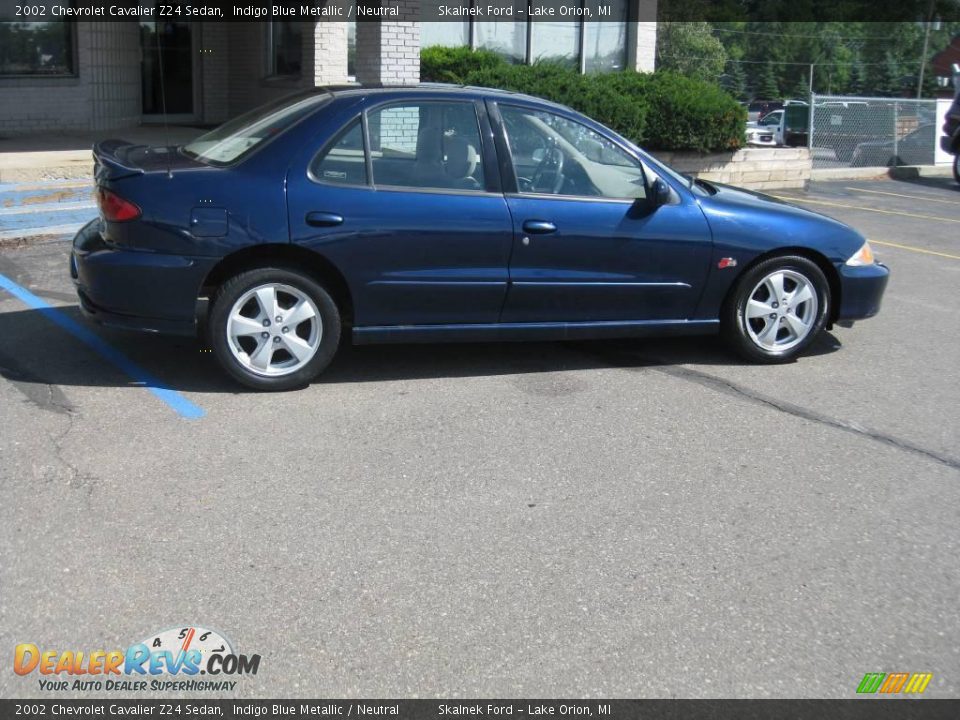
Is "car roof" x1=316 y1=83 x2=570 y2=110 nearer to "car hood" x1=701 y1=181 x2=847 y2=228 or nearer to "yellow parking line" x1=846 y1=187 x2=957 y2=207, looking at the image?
"car hood" x1=701 y1=181 x2=847 y2=228

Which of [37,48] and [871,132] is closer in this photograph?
[37,48]

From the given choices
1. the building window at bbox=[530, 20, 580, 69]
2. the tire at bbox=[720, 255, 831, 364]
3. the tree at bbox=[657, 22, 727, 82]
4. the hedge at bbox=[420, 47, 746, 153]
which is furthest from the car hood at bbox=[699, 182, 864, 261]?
the tree at bbox=[657, 22, 727, 82]

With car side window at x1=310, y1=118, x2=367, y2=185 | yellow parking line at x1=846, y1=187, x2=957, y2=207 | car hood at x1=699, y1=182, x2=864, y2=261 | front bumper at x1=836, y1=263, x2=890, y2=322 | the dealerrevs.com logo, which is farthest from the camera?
yellow parking line at x1=846, y1=187, x2=957, y2=207

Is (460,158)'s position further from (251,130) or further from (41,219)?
(41,219)

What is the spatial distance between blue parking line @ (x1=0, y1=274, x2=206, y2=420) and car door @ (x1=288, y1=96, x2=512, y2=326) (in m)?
1.04

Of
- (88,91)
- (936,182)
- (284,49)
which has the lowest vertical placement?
(936,182)

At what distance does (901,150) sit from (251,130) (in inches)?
684

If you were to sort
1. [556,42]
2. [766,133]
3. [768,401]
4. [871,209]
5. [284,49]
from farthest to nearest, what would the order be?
[766,133], [556,42], [284,49], [871,209], [768,401]

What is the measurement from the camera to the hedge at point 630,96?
14.1m

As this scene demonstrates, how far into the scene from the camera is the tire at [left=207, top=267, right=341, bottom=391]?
5.78 m

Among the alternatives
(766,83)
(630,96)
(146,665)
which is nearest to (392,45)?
(630,96)

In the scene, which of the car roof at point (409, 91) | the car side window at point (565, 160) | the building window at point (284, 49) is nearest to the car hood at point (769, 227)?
the car side window at point (565, 160)

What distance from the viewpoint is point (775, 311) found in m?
6.71
